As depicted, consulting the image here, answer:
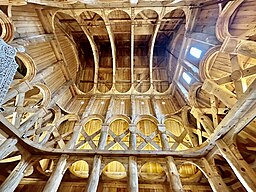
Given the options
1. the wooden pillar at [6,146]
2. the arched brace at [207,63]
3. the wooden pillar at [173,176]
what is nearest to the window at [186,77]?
the arched brace at [207,63]

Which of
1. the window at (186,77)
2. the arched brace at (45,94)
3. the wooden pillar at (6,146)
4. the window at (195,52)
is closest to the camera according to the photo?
the wooden pillar at (6,146)

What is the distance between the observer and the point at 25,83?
608 centimetres

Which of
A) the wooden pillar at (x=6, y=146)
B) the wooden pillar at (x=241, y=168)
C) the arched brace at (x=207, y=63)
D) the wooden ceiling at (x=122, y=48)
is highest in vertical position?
the wooden ceiling at (x=122, y=48)

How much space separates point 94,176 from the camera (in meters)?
5.35

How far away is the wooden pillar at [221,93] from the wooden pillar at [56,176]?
213 inches

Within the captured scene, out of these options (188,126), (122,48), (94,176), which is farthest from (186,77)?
(94,176)

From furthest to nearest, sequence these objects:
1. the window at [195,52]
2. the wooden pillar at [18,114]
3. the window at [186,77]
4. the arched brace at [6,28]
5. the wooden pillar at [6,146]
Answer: the window at [186,77] → the window at [195,52] → the wooden pillar at [18,114] → the arched brace at [6,28] → the wooden pillar at [6,146]

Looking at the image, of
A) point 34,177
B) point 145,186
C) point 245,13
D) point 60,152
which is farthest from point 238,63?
point 34,177

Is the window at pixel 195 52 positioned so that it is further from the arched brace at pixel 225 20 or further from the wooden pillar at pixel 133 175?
the wooden pillar at pixel 133 175

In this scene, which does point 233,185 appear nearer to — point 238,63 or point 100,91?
point 238,63

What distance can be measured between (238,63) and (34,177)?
8617mm

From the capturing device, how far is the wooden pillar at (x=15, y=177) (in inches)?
193

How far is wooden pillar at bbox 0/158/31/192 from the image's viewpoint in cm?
489

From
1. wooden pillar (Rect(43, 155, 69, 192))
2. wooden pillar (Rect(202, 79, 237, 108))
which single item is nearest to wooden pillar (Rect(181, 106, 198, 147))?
wooden pillar (Rect(202, 79, 237, 108))
